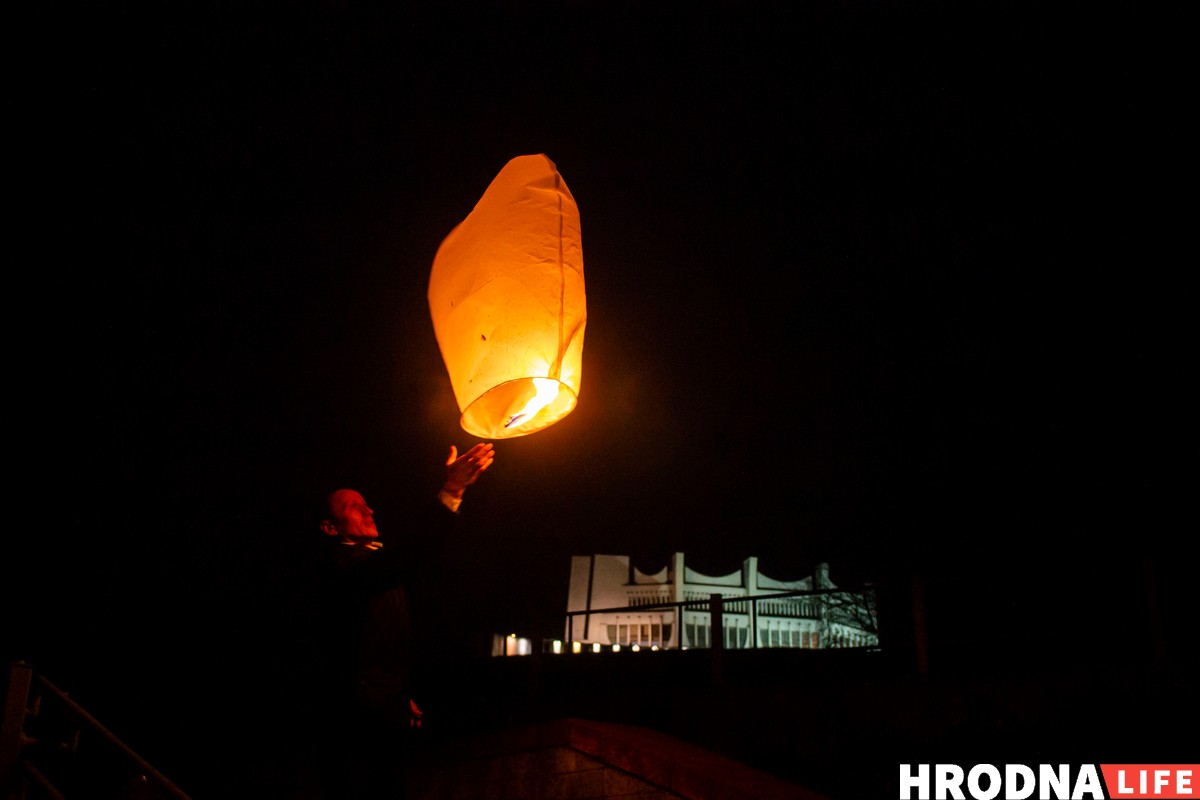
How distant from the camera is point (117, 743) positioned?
2730mm

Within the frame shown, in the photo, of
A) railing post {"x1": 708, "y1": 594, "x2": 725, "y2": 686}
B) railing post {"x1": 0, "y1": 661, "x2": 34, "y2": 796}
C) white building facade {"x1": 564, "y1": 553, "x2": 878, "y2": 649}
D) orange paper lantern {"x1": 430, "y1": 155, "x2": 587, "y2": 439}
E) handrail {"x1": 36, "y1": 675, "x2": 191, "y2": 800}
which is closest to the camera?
orange paper lantern {"x1": 430, "y1": 155, "x2": 587, "y2": 439}

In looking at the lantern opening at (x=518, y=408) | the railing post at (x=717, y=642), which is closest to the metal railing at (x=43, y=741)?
the lantern opening at (x=518, y=408)

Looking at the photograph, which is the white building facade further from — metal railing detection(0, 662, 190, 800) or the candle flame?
the candle flame

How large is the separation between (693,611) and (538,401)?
28428 mm

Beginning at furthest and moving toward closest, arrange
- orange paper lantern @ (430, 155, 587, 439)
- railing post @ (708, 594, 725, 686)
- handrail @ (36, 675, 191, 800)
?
railing post @ (708, 594, 725, 686)
handrail @ (36, 675, 191, 800)
orange paper lantern @ (430, 155, 587, 439)

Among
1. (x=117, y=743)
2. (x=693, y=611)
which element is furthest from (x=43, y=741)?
(x=693, y=611)

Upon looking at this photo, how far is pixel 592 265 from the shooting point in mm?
6215

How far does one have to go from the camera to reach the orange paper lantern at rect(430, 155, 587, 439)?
80.0 inches

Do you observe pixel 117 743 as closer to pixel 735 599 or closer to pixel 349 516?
pixel 349 516

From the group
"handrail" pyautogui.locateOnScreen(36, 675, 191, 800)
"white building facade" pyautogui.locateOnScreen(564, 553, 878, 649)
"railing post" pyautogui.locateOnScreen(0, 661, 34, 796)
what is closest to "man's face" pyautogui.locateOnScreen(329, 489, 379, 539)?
"handrail" pyautogui.locateOnScreen(36, 675, 191, 800)

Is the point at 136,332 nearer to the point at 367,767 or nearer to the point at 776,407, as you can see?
the point at 367,767

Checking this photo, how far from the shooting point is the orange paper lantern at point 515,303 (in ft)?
6.66

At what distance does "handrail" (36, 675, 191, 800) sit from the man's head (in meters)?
0.91

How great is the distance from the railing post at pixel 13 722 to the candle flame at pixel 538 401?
3011 millimetres
